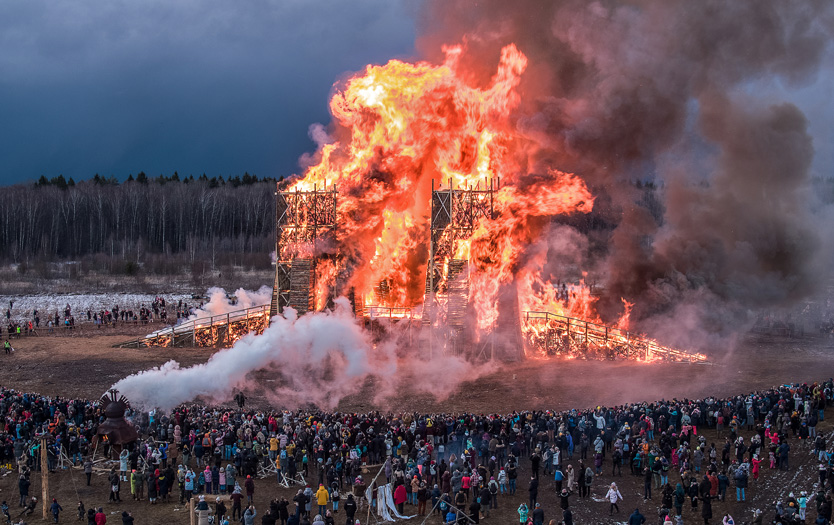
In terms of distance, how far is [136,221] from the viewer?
90.0m

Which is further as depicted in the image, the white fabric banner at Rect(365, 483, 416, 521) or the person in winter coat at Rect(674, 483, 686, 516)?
the white fabric banner at Rect(365, 483, 416, 521)

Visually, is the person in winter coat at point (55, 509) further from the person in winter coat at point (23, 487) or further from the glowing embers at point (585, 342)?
the glowing embers at point (585, 342)

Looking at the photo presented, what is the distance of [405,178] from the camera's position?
4044cm

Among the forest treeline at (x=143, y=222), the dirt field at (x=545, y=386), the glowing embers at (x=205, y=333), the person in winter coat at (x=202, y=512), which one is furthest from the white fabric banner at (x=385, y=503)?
the forest treeline at (x=143, y=222)

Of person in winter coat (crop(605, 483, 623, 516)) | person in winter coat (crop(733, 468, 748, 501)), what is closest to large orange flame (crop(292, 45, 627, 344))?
person in winter coat (crop(605, 483, 623, 516))

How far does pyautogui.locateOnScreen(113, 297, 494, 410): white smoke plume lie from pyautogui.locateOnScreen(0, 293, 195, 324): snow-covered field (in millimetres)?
28114

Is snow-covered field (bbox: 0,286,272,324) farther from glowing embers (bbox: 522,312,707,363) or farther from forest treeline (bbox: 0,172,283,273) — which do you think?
glowing embers (bbox: 522,312,707,363)

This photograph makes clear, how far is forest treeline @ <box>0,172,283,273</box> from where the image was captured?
81.9m

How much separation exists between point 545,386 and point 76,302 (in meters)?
43.6

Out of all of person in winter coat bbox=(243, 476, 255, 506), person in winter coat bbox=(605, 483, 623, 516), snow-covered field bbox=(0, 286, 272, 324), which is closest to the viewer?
person in winter coat bbox=(605, 483, 623, 516)

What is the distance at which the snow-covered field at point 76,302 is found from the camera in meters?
54.6

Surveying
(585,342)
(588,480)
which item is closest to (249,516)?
(588,480)

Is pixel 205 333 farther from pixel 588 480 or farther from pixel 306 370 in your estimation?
pixel 588 480

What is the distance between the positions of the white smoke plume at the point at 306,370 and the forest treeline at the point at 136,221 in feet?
150
